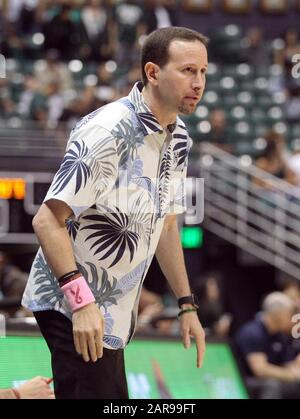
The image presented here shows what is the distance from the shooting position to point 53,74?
10.5 meters

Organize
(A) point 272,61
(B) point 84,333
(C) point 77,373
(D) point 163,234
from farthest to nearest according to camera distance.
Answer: (A) point 272,61
(D) point 163,234
(C) point 77,373
(B) point 84,333

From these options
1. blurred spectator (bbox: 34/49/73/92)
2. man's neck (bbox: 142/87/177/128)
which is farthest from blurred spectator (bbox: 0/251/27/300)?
blurred spectator (bbox: 34/49/73/92)

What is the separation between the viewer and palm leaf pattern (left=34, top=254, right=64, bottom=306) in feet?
10.2

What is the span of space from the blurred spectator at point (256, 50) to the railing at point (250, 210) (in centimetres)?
353

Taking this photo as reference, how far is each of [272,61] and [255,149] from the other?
3.00 meters

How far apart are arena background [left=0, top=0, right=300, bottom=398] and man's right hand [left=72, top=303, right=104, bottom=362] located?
3.41 ft

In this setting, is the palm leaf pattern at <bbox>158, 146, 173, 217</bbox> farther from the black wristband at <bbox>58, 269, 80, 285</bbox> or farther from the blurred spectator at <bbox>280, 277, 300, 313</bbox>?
the blurred spectator at <bbox>280, 277, 300, 313</bbox>

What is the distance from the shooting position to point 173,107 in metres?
Result: 3.23

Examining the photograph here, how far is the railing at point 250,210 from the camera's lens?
9320 mm

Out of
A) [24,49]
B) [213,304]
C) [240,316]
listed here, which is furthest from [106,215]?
[24,49]

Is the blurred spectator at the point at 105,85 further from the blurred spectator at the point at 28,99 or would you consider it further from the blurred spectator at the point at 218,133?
the blurred spectator at the point at 218,133

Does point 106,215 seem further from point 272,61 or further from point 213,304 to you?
point 272,61

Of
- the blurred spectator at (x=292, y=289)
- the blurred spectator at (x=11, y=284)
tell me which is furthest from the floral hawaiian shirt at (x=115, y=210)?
the blurred spectator at (x=292, y=289)

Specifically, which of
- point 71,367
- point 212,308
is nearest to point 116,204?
point 71,367
